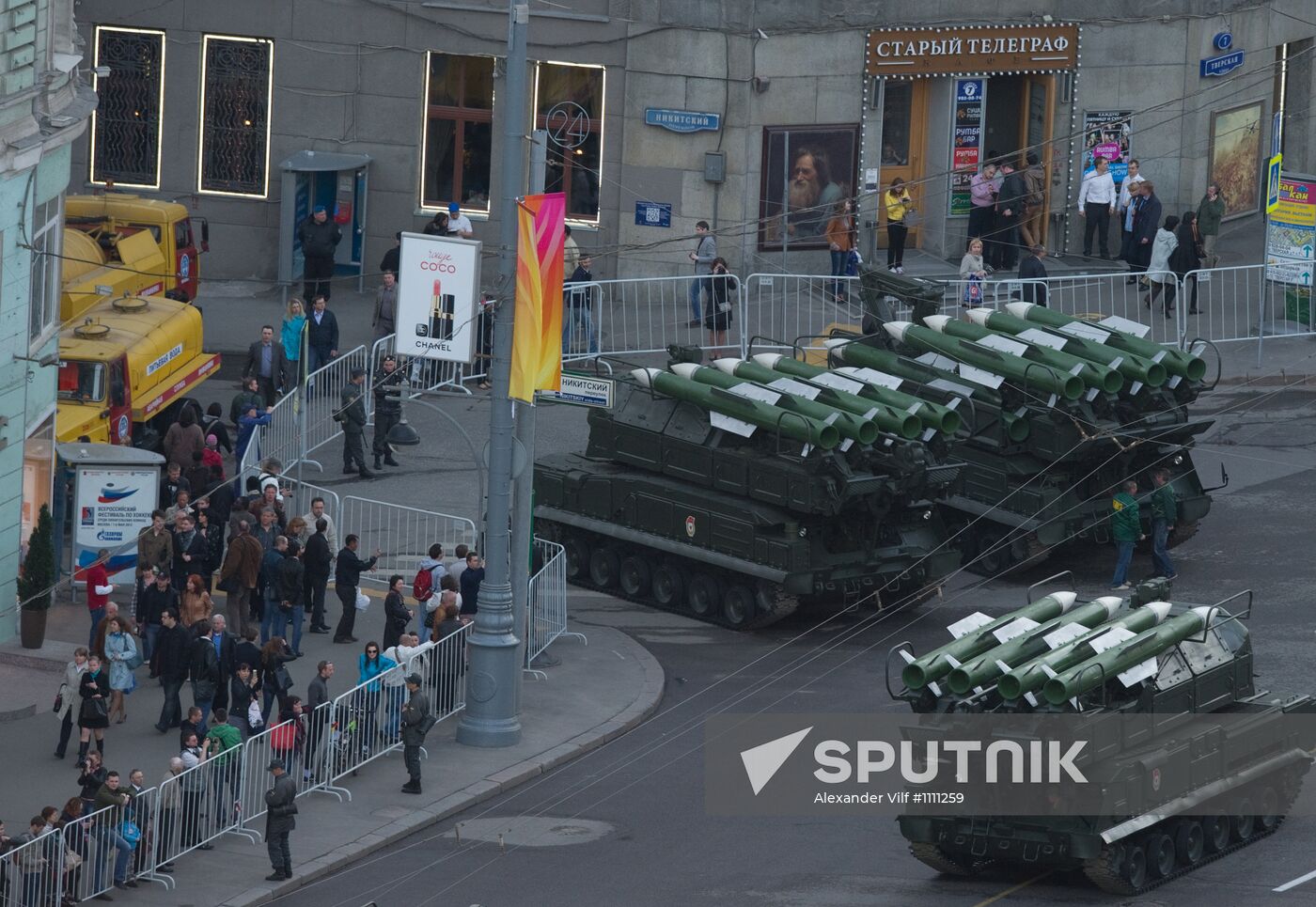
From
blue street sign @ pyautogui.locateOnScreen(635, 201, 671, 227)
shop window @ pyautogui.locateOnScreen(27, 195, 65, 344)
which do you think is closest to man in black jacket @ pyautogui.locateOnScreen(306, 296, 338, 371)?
shop window @ pyautogui.locateOnScreen(27, 195, 65, 344)

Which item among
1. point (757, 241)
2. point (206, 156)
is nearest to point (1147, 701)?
point (757, 241)

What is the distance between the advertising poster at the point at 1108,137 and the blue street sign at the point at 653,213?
7.53m

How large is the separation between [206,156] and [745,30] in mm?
9915

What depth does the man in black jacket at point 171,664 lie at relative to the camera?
2542cm

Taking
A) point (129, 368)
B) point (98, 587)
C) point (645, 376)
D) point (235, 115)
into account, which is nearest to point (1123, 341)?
point (645, 376)

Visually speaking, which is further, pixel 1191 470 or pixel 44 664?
pixel 1191 470

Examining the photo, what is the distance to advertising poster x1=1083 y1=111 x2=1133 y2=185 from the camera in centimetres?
4247

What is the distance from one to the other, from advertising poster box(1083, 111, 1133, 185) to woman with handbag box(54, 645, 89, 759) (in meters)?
23.5

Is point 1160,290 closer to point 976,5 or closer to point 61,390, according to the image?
point 976,5

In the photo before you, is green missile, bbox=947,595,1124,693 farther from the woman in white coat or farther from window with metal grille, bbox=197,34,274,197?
window with metal grille, bbox=197,34,274,197

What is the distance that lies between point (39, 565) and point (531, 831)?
8.57 metres

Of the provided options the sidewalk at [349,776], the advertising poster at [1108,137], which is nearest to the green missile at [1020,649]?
the sidewalk at [349,776]

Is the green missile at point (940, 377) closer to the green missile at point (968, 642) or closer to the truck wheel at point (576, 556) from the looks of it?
the truck wheel at point (576, 556)

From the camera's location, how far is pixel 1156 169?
141 feet
